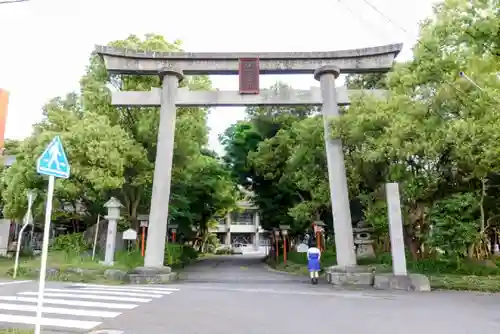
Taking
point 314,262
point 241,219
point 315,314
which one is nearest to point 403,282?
point 314,262

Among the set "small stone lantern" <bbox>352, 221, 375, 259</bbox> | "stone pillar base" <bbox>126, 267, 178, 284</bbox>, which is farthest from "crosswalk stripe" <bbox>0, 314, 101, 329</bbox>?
"small stone lantern" <bbox>352, 221, 375, 259</bbox>

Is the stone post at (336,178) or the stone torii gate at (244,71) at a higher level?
the stone torii gate at (244,71)

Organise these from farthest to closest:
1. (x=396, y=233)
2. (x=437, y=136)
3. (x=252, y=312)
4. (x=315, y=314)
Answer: (x=396, y=233) → (x=437, y=136) → (x=252, y=312) → (x=315, y=314)

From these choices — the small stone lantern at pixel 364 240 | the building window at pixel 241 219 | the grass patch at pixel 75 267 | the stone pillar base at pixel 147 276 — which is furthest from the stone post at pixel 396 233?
the building window at pixel 241 219

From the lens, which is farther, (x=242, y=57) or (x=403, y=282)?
(x=242, y=57)

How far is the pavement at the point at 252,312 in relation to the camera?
6.26 m

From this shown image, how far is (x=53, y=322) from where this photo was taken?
6.49 m

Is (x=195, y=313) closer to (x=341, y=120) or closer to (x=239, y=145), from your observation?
(x=341, y=120)

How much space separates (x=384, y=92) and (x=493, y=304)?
344 inches

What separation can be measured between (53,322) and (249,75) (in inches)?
460

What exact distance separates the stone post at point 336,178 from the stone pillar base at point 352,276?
0.47m

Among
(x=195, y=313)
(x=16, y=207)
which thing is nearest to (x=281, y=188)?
(x=16, y=207)

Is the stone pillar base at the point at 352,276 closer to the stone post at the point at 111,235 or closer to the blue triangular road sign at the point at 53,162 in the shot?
the stone post at the point at 111,235

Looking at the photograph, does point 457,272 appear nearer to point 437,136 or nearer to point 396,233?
point 396,233
